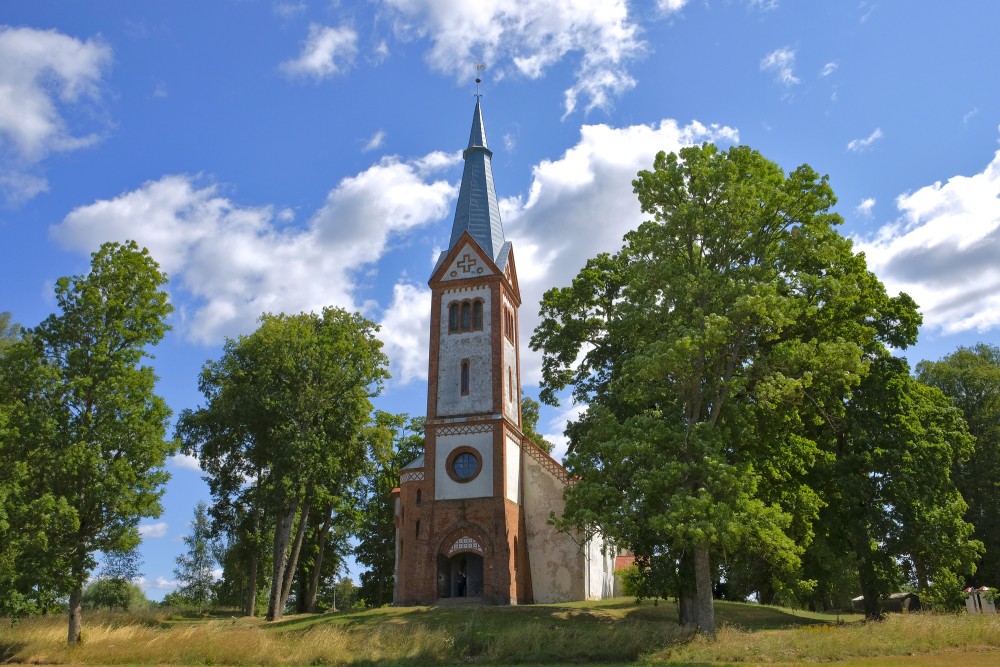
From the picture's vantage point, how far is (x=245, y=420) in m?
35.2

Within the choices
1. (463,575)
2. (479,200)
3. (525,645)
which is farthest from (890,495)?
(479,200)

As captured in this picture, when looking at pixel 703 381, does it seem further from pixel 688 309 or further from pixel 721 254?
pixel 721 254

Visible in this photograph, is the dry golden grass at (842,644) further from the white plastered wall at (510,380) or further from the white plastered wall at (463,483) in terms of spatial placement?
the white plastered wall at (510,380)

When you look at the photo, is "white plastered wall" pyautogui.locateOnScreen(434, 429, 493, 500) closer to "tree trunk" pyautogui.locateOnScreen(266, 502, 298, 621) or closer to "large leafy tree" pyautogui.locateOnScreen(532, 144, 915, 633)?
"tree trunk" pyautogui.locateOnScreen(266, 502, 298, 621)

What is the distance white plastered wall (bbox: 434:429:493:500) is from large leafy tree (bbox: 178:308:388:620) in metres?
4.85

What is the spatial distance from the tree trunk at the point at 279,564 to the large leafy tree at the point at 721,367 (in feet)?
54.4

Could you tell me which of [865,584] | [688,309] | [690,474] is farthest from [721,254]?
[865,584]

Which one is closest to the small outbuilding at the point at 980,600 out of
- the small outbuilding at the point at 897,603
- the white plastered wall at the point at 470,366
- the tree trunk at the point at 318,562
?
the small outbuilding at the point at 897,603

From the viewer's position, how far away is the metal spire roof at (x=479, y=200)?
124 ft

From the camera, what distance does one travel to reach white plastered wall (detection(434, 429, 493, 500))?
32312 mm

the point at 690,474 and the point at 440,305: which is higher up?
the point at 440,305

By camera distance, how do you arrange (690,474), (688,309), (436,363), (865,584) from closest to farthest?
(690,474) → (688,309) → (865,584) → (436,363)

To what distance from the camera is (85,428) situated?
22453 millimetres

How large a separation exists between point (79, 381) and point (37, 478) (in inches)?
123
